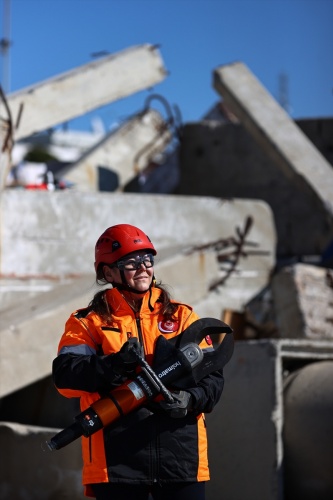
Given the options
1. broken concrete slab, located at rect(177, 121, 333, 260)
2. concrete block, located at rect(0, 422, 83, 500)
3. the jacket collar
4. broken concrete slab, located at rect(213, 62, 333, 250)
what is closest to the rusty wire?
broken concrete slab, located at rect(213, 62, 333, 250)

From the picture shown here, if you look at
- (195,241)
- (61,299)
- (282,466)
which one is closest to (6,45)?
(195,241)

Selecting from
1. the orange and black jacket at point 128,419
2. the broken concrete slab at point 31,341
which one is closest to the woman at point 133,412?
the orange and black jacket at point 128,419

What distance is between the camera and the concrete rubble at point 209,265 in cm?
479

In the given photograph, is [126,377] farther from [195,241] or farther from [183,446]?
[195,241]

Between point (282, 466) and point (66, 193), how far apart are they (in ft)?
11.0

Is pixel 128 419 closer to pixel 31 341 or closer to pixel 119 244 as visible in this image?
pixel 119 244

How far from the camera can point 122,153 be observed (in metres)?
11.2

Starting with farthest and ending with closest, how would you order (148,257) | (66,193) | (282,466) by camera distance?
(66,193) → (282,466) → (148,257)

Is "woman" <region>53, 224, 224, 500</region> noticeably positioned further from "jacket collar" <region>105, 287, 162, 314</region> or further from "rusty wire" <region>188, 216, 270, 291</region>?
"rusty wire" <region>188, 216, 270, 291</region>

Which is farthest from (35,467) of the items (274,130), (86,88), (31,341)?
(274,130)

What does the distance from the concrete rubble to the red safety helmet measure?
65 centimetres

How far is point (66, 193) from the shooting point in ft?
23.8

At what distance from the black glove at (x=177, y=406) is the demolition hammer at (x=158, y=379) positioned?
20mm

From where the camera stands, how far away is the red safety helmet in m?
3.41
